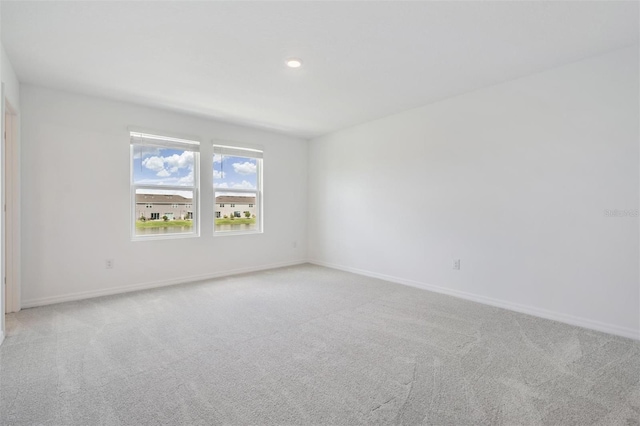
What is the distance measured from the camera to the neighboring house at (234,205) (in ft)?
16.1

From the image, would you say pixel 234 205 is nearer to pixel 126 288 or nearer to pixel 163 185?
pixel 163 185

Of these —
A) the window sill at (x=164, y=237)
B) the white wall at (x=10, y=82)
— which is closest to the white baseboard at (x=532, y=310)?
the window sill at (x=164, y=237)

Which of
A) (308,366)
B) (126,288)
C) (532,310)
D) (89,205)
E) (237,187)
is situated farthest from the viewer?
(237,187)

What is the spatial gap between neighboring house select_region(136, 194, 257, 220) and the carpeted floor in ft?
4.28

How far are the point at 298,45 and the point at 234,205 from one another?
3.10 meters

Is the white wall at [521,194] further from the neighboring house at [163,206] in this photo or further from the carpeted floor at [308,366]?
the neighboring house at [163,206]

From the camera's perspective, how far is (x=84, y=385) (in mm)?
1916

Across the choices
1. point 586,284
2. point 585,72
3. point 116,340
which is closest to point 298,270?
point 116,340

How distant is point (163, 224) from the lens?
14.4 ft

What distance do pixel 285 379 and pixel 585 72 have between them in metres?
3.65

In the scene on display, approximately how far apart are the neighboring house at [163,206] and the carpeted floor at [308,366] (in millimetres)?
1277

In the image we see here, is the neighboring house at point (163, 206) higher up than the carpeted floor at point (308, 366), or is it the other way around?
the neighboring house at point (163, 206)

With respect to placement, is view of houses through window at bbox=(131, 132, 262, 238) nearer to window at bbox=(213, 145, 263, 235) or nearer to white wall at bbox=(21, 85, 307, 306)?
window at bbox=(213, 145, 263, 235)

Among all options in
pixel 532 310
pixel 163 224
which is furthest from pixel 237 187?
pixel 532 310
